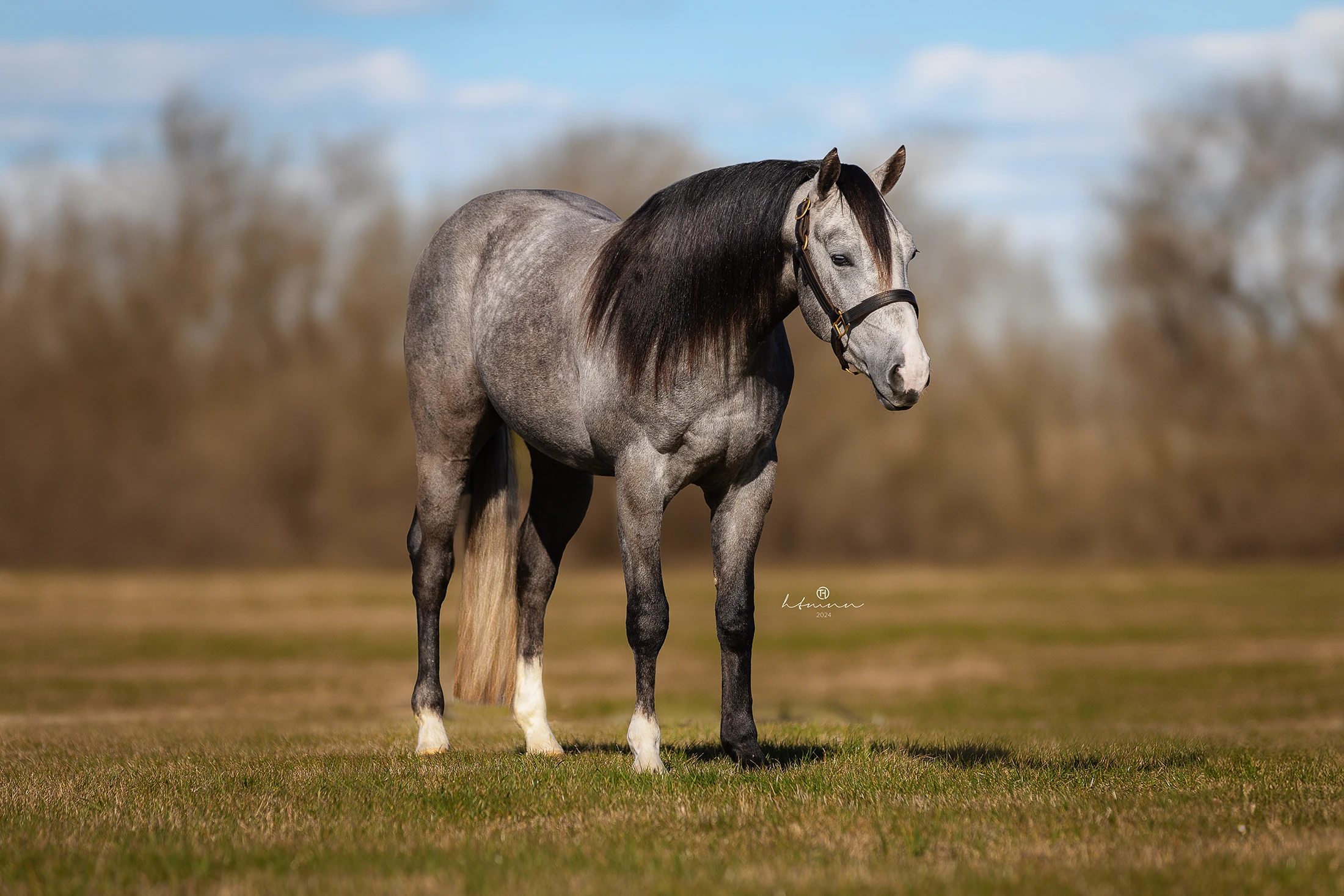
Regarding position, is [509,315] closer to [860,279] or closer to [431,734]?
[860,279]

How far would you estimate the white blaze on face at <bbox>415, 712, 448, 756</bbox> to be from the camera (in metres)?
7.70

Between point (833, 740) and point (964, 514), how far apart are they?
114 feet

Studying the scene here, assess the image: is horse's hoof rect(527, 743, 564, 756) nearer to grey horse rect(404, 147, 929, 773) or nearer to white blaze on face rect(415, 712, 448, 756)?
grey horse rect(404, 147, 929, 773)

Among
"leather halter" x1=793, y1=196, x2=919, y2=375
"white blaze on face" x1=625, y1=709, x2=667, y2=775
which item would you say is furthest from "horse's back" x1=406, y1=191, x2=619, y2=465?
"white blaze on face" x1=625, y1=709, x2=667, y2=775

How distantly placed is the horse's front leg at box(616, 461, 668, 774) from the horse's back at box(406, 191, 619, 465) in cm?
57

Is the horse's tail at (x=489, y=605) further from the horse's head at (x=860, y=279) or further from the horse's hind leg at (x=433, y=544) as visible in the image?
the horse's head at (x=860, y=279)

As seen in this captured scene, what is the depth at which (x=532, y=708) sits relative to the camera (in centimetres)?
776

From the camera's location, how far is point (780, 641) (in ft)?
92.5

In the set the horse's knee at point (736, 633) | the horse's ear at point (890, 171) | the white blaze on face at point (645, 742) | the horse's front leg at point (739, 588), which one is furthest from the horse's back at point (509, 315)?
the horse's ear at point (890, 171)

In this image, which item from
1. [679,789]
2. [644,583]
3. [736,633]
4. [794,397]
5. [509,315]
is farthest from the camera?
[794,397]

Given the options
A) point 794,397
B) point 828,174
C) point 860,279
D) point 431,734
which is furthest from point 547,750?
point 794,397

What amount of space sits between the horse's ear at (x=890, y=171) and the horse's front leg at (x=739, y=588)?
146cm

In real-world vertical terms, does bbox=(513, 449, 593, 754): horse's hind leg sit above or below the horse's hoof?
above

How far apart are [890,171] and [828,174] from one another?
0.57m
